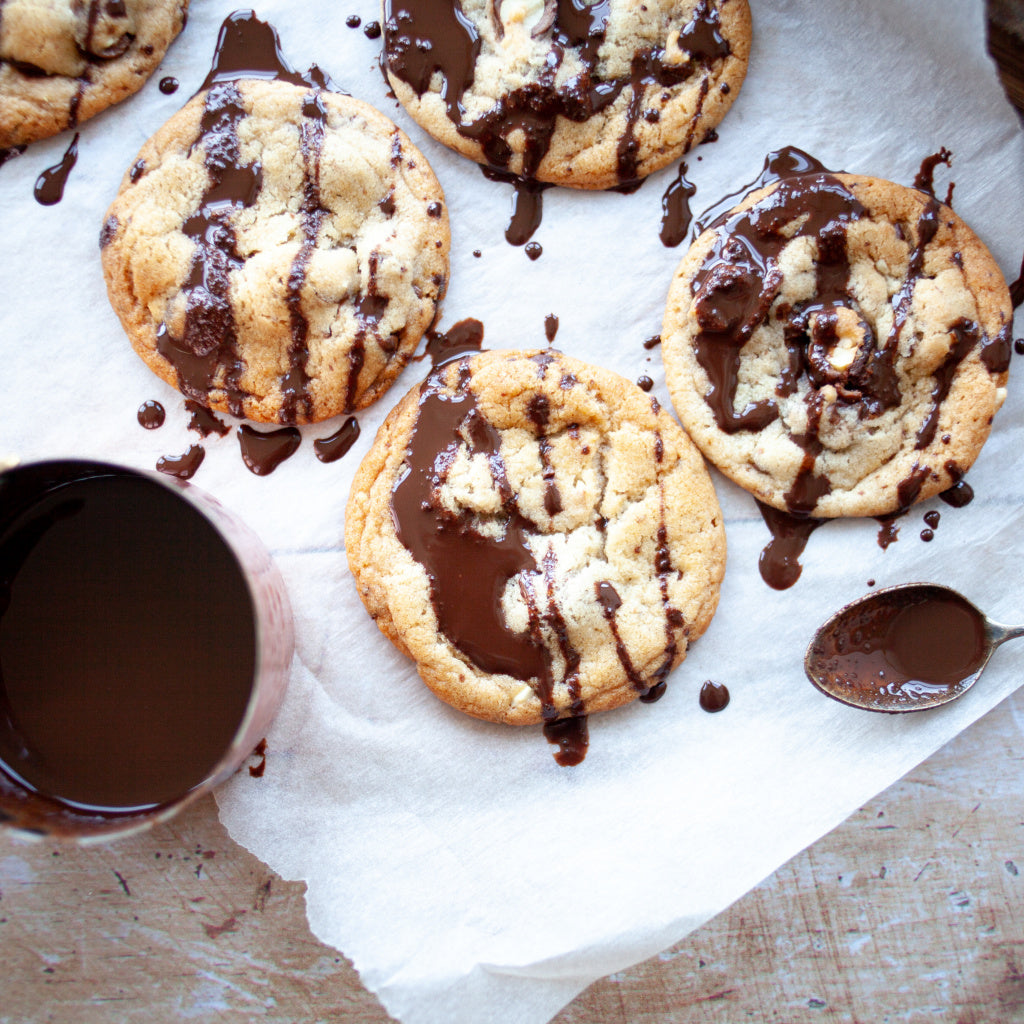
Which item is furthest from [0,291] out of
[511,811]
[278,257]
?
[511,811]

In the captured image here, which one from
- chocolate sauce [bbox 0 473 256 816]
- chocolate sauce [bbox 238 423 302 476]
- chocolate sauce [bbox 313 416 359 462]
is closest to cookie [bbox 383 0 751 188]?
chocolate sauce [bbox 313 416 359 462]

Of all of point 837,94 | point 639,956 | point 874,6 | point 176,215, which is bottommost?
point 639,956

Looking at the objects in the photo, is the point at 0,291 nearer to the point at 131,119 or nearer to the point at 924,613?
the point at 131,119

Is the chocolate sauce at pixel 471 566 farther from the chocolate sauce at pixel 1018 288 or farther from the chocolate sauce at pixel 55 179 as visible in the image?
the chocolate sauce at pixel 1018 288

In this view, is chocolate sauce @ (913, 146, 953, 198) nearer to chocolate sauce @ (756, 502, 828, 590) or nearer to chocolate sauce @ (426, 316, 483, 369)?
chocolate sauce @ (756, 502, 828, 590)

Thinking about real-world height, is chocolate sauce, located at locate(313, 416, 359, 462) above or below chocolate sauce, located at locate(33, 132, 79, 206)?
below
